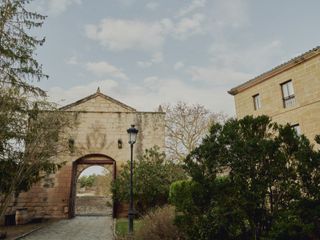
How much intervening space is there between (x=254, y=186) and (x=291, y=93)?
12.5m

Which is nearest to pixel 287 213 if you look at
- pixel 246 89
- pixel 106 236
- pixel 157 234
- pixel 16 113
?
pixel 157 234

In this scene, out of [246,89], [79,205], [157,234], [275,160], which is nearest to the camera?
[275,160]

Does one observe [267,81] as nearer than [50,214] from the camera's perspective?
No

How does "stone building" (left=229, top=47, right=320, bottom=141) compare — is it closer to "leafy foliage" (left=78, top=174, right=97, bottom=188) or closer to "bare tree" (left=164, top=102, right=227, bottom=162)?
"bare tree" (left=164, top=102, right=227, bottom=162)

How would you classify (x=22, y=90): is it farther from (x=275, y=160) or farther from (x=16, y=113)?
(x=275, y=160)

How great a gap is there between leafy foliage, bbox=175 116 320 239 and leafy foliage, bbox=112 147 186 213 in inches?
321

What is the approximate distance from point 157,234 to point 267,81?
533 inches

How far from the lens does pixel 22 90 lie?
10.2 m

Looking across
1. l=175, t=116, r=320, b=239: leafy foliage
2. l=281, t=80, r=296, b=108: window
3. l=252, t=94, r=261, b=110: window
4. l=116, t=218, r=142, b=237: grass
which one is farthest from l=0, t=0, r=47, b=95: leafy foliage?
l=252, t=94, r=261, b=110: window

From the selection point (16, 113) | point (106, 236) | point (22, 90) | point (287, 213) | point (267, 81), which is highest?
point (267, 81)

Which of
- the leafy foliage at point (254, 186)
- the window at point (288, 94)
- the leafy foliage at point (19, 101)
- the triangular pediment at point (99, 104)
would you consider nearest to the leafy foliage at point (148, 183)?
the triangular pediment at point (99, 104)

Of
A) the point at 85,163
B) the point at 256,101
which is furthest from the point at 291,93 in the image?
the point at 85,163

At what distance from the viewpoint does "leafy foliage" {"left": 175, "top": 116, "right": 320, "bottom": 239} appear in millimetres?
5629

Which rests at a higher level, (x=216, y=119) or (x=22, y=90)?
(x=216, y=119)
